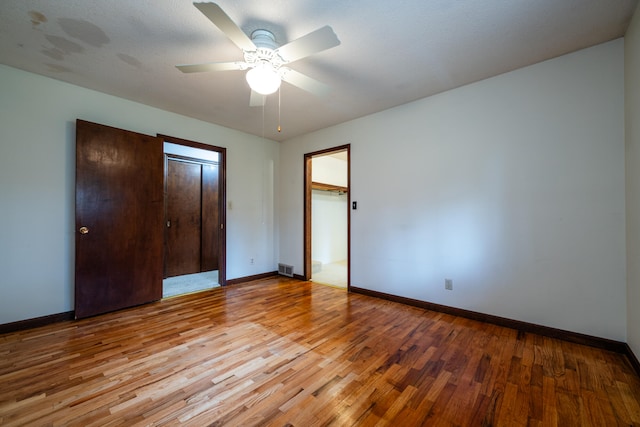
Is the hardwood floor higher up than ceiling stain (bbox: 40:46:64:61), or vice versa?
ceiling stain (bbox: 40:46:64:61)

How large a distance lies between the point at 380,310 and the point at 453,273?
962mm

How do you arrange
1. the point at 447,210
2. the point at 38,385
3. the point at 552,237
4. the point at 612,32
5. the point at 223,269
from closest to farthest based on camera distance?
the point at 38,385 → the point at 612,32 → the point at 552,237 → the point at 447,210 → the point at 223,269

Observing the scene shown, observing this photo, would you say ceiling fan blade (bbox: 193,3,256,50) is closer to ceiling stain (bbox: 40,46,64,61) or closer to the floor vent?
ceiling stain (bbox: 40,46,64,61)

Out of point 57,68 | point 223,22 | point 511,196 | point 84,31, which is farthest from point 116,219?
point 511,196

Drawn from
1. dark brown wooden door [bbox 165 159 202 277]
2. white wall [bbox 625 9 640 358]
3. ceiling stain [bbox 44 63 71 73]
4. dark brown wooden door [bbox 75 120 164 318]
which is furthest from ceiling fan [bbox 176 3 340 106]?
dark brown wooden door [bbox 165 159 202 277]

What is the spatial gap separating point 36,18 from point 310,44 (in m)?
2.11

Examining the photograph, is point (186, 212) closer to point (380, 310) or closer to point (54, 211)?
point (54, 211)

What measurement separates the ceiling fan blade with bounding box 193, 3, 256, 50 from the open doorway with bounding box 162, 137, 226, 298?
321 cm

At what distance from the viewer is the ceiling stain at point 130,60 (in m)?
2.39

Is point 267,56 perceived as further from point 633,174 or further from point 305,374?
point 633,174

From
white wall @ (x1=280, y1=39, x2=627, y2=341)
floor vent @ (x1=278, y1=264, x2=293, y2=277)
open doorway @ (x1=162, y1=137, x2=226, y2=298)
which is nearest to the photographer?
white wall @ (x1=280, y1=39, x2=627, y2=341)

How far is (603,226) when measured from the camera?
224 cm

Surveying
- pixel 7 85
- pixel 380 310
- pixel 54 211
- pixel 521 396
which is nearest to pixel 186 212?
pixel 54 211

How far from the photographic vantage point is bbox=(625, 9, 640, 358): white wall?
1.87 meters
